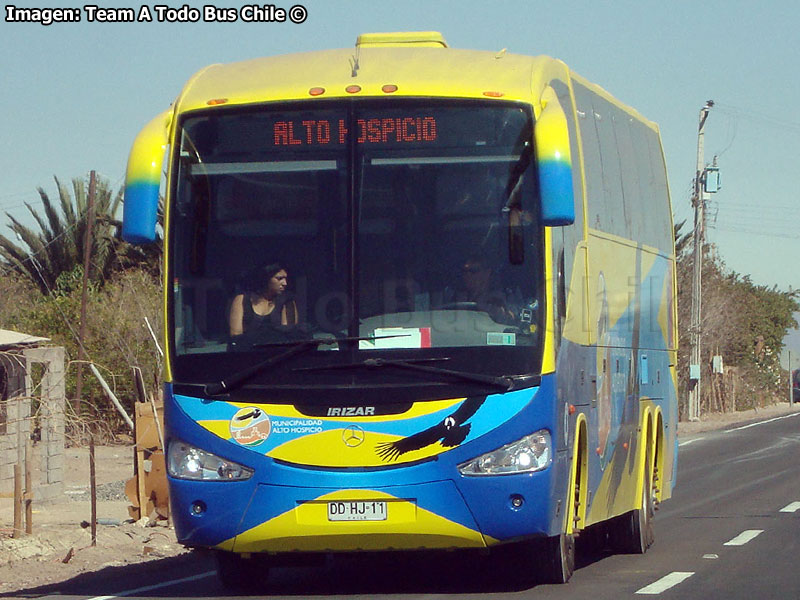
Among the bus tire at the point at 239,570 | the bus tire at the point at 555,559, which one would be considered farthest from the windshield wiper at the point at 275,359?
the bus tire at the point at 555,559

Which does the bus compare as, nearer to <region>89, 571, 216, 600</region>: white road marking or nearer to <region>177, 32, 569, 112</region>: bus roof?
<region>177, 32, 569, 112</region>: bus roof

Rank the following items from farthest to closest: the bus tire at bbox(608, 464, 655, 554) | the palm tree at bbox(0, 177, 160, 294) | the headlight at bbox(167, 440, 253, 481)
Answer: the palm tree at bbox(0, 177, 160, 294), the bus tire at bbox(608, 464, 655, 554), the headlight at bbox(167, 440, 253, 481)

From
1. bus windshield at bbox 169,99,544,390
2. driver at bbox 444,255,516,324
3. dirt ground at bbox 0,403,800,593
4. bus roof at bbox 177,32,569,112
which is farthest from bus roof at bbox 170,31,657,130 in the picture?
dirt ground at bbox 0,403,800,593

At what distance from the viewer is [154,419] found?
61.8ft

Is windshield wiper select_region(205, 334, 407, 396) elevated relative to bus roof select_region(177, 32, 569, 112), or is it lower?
lower

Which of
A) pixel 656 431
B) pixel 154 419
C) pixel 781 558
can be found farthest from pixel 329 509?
pixel 154 419

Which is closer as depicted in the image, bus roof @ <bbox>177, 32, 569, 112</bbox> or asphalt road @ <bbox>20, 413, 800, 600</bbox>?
bus roof @ <bbox>177, 32, 569, 112</bbox>

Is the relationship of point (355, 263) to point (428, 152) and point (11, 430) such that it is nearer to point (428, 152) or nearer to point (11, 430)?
point (428, 152)

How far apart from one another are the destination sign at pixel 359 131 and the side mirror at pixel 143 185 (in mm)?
766

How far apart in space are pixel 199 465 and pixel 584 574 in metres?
3.56

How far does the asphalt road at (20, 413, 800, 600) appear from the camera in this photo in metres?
10.9

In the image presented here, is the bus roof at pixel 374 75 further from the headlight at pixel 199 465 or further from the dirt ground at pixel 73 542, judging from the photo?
the dirt ground at pixel 73 542

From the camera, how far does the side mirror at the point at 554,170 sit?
31.1ft

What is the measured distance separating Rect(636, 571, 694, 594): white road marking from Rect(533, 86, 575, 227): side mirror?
277cm
